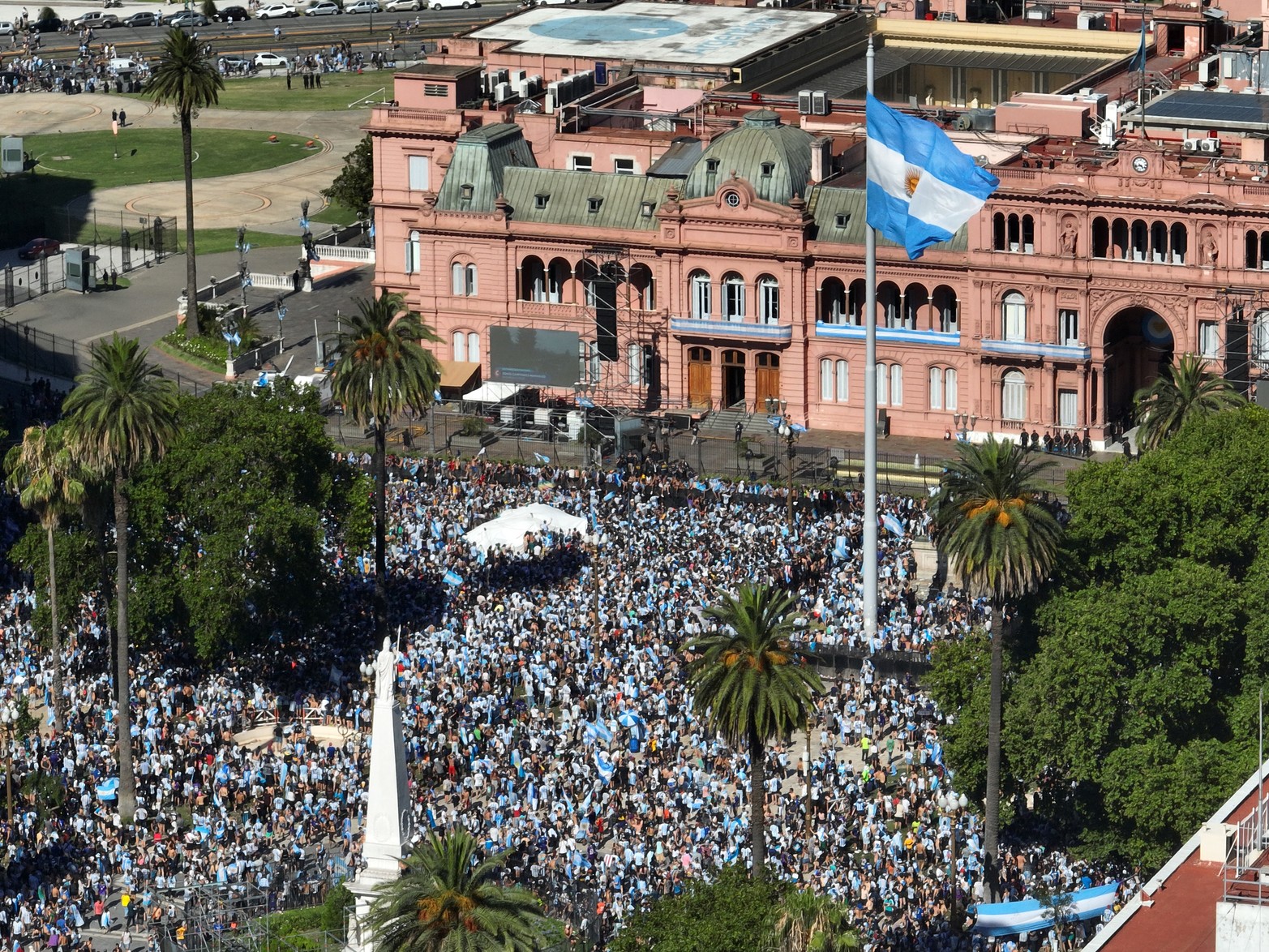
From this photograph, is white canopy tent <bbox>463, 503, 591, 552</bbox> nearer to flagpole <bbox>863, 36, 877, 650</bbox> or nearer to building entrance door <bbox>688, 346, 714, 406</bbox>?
flagpole <bbox>863, 36, 877, 650</bbox>

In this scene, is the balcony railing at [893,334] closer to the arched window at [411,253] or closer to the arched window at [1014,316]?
the arched window at [1014,316]

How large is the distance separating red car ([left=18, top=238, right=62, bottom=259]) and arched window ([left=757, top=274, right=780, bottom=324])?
50.7 m

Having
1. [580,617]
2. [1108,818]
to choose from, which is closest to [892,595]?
[580,617]

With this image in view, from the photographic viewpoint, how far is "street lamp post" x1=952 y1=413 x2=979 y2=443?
15925 cm

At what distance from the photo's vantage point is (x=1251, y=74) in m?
169

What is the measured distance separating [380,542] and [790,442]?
24.1m

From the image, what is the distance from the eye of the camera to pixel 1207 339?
154750 mm

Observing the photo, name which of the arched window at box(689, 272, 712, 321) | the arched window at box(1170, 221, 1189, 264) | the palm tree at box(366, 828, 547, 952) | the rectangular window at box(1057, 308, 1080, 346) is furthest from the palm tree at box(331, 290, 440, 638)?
the palm tree at box(366, 828, 547, 952)

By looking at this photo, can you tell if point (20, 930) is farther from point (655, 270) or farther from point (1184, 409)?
point (655, 270)

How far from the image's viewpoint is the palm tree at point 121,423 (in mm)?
123625

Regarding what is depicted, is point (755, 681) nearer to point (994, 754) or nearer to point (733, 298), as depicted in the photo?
point (994, 754)

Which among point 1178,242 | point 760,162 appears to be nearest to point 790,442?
point 760,162

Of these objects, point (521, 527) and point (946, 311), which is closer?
point (521, 527)

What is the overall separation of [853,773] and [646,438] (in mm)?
42500
